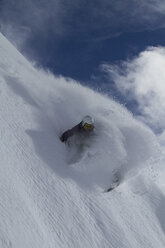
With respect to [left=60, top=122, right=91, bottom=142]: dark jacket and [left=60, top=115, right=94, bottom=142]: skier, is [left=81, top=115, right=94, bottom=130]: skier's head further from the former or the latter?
[left=60, top=122, right=91, bottom=142]: dark jacket

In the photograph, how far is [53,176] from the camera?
6.96m

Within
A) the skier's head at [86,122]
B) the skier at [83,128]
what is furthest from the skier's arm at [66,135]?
the skier's head at [86,122]

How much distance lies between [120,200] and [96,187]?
53.0 inches

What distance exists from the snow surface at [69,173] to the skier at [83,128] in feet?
1.17

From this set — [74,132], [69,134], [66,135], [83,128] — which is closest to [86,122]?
[83,128]

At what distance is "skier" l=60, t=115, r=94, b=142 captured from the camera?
8.66m

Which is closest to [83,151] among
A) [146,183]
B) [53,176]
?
[53,176]

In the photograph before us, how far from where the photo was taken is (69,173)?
7.65 m

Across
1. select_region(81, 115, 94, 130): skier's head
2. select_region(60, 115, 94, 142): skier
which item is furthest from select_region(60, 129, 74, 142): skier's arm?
select_region(81, 115, 94, 130): skier's head

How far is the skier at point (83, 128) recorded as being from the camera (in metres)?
8.66

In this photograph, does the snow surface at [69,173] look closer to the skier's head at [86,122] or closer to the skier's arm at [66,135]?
the skier's arm at [66,135]

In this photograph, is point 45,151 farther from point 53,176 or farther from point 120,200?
point 120,200

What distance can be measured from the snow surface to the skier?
1.17 feet

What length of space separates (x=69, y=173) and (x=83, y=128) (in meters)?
2.04
